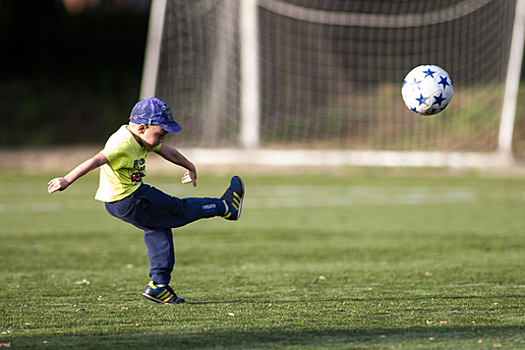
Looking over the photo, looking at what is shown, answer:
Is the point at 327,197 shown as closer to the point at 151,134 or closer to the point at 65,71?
the point at 151,134

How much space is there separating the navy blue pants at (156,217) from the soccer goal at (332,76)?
9.52m

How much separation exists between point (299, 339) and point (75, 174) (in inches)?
63.0

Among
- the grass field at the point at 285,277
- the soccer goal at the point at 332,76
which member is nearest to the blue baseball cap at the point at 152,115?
the grass field at the point at 285,277

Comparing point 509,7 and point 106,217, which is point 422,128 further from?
point 106,217

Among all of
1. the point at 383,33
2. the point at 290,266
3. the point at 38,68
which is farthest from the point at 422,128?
the point at 38,68

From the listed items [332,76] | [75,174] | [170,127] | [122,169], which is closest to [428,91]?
[170,127]

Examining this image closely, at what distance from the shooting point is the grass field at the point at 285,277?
332 cm

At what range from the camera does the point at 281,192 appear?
11953 mm

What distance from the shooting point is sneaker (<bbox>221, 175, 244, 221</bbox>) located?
4609 mm

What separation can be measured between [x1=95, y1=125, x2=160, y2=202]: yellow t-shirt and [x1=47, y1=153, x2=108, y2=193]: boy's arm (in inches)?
5.0

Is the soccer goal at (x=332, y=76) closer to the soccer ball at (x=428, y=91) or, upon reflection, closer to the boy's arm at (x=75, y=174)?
the soccer ball at (x=428, y=91)

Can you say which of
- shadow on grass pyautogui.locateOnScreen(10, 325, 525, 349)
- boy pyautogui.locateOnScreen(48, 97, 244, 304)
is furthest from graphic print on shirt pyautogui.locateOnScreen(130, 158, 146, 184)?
shadow on grass pyautogui.locateOnScreen(10, 325, 525, 349)

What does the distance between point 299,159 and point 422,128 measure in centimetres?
480

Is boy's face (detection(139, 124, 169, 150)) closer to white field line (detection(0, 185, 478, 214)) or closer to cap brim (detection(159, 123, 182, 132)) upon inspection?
cap brim (detection(159, 123, 182, 132))
